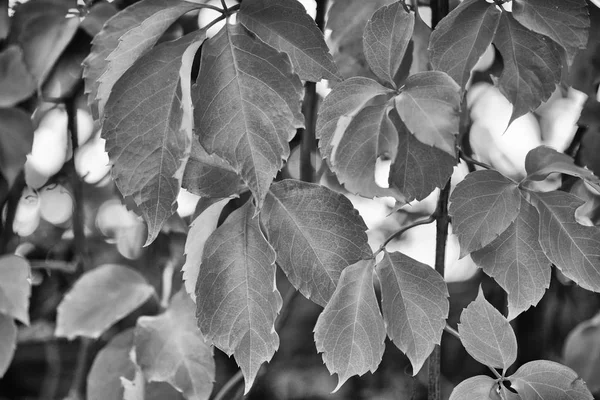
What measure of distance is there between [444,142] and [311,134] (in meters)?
0.30

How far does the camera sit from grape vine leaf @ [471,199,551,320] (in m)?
0.36

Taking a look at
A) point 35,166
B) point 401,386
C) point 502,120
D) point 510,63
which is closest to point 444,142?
point 510,63

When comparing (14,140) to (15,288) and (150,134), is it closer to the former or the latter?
(15,288)

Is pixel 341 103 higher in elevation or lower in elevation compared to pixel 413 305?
higher

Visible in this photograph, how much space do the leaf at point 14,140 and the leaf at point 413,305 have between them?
0.40 meters

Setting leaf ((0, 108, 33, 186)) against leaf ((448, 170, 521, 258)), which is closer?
leaf ((448, 170, 521, 258))

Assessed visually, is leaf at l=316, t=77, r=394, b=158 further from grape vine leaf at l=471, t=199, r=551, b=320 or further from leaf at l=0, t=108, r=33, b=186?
leaf at l=0, t=108, r=33, b=186

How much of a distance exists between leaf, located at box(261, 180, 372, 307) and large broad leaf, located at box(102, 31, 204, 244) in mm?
67

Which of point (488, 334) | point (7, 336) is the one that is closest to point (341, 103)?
point (488, 334)

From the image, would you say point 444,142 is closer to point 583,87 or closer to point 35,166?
point 583,87

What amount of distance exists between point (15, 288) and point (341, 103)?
0.39 metres

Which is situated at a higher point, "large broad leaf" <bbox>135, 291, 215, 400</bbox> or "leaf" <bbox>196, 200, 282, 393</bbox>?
"leaf" <bbox>196, 200, 282, 393</bbox>

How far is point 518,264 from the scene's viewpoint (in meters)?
0.36

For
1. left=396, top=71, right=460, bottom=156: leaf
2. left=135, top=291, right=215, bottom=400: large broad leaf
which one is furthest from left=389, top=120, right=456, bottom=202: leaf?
left=135, top=291, right=215, bottom=400: large broad leaf
